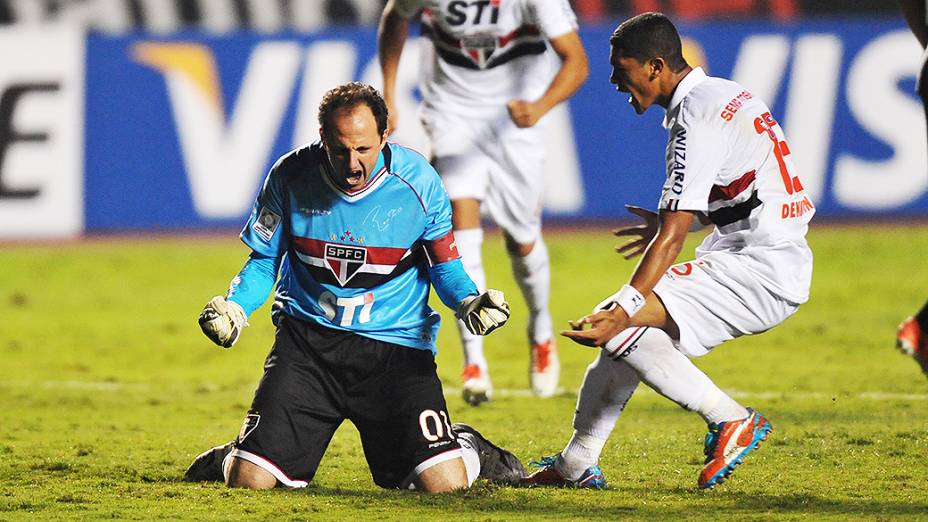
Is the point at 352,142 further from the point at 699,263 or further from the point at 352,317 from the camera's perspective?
the point at 699,263

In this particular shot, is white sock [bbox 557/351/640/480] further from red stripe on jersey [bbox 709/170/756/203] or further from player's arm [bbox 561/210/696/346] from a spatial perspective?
red stripe on jersey [bbox 709/170/756/203]

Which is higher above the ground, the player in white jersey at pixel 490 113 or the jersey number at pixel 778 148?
the jersey number at pixel 778 148

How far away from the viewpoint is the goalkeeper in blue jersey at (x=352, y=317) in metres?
5.32

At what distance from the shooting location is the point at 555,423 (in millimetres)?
7027

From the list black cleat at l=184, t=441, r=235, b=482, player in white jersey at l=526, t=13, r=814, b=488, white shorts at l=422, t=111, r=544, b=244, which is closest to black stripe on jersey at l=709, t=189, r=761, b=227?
player in white jersey at l=526, t=13, r=814, b=488

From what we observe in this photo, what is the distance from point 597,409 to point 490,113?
296 centimetres

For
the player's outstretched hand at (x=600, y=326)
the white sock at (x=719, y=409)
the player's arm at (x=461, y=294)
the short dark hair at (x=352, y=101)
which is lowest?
the white sock at (x=719, y=409)

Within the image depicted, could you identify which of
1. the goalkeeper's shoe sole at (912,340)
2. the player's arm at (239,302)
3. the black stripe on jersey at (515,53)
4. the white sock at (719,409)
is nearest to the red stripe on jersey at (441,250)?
the player's arm at (239,302)

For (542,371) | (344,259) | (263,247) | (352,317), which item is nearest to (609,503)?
(352,317)

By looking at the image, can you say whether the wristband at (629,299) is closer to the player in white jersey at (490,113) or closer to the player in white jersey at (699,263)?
the player in white jersey at (699,263)

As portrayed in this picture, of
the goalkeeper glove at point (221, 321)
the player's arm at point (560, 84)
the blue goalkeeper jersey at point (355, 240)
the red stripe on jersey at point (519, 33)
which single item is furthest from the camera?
the red stripe on jersey at point (519, 33)

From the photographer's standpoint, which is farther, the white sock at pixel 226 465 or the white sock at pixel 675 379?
the white sock at pixel 226 465

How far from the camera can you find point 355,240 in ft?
17.8

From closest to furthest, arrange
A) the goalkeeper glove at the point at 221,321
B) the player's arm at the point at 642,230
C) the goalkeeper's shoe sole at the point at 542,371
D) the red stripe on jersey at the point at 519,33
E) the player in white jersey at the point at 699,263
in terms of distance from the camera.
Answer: the player in white jersey at the point at 699,263 → the goalkeeper glove at the point at 221,321 → the player's arm at the point at 642,230 → the red stripe on jersey at the point at 519,33 → the goalkeeper's shoe sole at the point at 542,371
